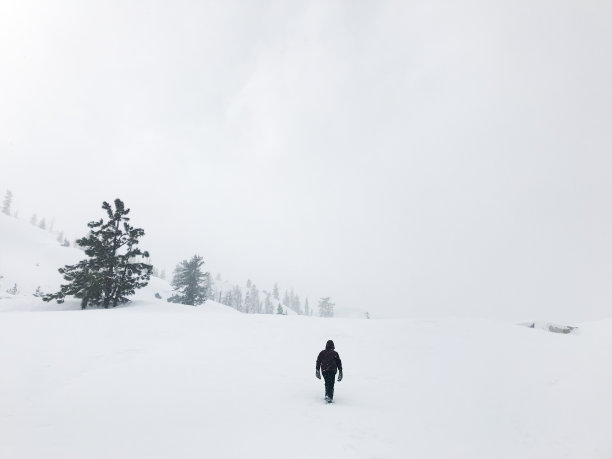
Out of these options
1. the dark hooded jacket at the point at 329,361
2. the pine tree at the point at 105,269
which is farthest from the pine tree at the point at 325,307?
the dark hooded jacket at the point at 329,361

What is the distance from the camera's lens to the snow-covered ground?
8.08 m

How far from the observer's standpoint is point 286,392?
12250 millimetres

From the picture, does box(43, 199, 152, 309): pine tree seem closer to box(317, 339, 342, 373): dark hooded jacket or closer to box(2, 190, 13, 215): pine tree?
box(317, 339, 342, 373): dark hooded jacket

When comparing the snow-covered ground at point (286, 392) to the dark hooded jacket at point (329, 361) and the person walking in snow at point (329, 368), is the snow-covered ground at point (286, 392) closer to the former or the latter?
the person walking in snow at point (329, 368)

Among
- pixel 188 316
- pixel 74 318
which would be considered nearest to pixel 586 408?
pixel 188 316

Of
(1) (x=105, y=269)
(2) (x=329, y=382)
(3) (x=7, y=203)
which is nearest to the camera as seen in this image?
(2) (x=329, y=382)

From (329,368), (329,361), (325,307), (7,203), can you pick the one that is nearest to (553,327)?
(329,361)

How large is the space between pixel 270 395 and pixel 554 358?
14.8 metres

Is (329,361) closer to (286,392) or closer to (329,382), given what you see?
(329,382)

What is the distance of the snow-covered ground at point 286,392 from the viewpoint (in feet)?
26.5

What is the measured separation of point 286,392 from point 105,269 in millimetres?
31301

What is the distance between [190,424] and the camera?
881 centimetres

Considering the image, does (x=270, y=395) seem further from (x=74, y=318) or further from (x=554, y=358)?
(x=74, y=318)

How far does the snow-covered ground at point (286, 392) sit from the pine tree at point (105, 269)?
11.9 meters
